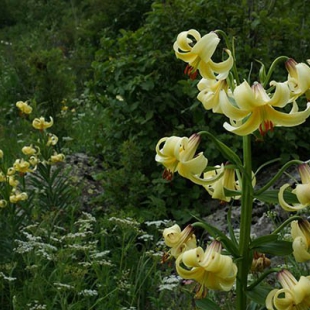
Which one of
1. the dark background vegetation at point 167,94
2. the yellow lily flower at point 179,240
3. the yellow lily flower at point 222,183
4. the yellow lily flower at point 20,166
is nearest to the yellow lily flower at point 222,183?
the yellow lily flower at point 222,183

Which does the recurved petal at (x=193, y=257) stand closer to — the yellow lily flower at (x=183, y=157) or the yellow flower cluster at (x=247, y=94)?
the yellow lily flower at (x=183, y=157)

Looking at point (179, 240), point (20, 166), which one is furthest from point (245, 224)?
point (20, 166)

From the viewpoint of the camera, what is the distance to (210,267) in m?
1.48

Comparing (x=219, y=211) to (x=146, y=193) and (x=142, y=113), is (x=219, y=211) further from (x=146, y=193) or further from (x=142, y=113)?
(x=142, y=113)

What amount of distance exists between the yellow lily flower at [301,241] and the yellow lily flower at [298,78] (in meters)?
0.31

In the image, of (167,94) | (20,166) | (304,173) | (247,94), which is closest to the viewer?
(247,94)

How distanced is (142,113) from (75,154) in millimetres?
938

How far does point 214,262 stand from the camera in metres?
1.48

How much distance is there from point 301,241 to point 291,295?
0.42 feet

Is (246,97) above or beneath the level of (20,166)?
beneath

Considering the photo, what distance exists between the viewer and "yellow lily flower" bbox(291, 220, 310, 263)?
1.51 meters

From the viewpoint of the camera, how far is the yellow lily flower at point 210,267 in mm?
1484

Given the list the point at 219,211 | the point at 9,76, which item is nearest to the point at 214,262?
the point at 219,211

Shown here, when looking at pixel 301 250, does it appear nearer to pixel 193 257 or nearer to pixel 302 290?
pixel 302 290
